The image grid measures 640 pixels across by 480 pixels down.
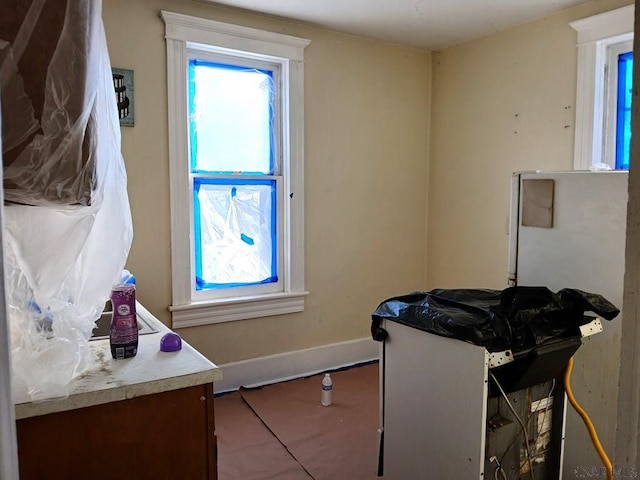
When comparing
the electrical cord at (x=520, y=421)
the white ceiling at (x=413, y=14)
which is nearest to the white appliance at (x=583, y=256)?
the electrical cord at (x=520, y=421)

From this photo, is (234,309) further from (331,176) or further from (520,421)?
(520,421)

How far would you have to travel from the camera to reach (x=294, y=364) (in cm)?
325

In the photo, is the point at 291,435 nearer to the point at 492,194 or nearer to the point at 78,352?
the point at 78,352

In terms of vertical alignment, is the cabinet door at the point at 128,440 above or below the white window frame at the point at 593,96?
below

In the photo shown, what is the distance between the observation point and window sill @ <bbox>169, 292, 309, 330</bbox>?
2820 mm

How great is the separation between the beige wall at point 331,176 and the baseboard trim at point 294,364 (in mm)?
55

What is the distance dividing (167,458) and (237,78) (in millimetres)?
2338

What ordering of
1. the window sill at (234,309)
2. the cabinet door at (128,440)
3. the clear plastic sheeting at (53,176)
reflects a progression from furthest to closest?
the window sill at (234,309), the cabinet door at (128,440), the clear plastic sheeting at (53,176)

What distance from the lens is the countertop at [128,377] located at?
3.47 ft

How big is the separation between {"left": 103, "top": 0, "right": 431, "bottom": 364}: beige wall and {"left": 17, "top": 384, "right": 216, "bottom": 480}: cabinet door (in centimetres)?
164

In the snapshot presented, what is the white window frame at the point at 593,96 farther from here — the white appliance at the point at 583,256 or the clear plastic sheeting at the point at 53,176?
the clear plastic sheeting at the point at 53,176

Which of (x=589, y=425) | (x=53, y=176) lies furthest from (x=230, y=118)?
(x=589, y=425)

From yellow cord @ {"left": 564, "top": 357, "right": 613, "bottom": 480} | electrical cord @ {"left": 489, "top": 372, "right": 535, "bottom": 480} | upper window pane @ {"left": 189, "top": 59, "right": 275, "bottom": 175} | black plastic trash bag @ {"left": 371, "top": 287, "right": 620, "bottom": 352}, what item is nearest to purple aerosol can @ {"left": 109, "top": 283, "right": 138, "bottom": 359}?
black plastic trash bag @ {"left": 371, "top": 287, "right": 620, "bottom": 352}

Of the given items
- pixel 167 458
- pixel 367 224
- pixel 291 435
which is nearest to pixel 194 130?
pixel 367 224
